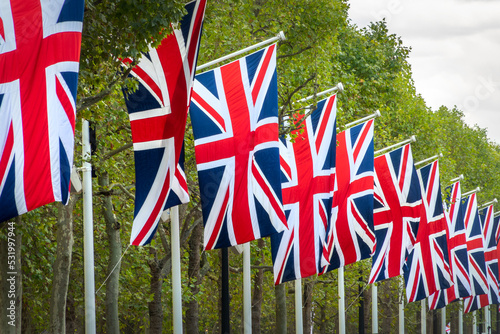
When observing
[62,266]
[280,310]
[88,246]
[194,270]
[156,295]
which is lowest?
[280,310]

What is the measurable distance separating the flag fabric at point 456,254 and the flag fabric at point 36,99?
21.4m

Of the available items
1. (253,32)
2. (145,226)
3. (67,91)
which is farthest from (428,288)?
(67,91)

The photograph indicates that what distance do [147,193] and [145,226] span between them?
456 mm

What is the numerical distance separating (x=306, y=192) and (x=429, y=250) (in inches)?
326

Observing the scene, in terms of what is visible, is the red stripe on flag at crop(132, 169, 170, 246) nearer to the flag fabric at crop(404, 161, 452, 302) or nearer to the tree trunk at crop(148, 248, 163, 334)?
the tree trunk at crop(148, 248, 163, 334)

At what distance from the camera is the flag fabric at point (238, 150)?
43.5 feet

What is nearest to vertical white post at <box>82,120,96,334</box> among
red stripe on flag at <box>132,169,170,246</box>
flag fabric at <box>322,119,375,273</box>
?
red stripe on flag at <box>132,169,170,246</box>

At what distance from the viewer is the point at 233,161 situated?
1353 cm

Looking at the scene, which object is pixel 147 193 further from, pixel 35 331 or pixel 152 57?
pixel 35 331

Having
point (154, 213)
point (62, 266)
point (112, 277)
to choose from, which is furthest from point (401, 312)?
point (154, 213)

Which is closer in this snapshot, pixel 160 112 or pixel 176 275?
pixel 160 112

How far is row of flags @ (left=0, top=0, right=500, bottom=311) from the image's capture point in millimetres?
7496

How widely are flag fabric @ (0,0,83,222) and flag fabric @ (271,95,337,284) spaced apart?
901 centimetres

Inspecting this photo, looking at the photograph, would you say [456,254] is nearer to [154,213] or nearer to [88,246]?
[88,246]
